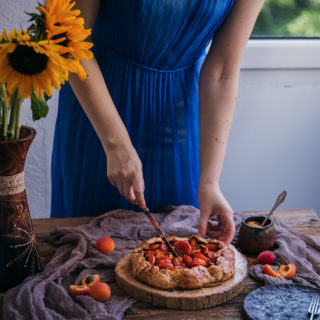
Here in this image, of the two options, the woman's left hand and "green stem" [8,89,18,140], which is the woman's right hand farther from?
"green stem" [8,89,18,140]

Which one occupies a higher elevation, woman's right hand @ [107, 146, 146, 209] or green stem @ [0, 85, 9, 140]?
green stem @ [0, 85, 9, 140]

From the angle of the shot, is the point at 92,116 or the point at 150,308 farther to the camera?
the point at 92,116

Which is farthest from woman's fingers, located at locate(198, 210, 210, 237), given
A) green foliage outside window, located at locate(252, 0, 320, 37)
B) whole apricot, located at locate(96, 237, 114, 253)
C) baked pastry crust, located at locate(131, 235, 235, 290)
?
green foliage outside window, located at locate(252, 0, 320, 37)

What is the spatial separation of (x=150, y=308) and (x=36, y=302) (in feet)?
0.80

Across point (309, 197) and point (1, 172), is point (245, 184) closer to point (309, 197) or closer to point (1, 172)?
point (309, 197)

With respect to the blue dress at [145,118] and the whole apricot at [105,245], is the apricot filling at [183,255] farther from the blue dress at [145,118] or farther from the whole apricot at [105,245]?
the blue dress at [145,118]

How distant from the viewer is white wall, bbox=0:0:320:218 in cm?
248

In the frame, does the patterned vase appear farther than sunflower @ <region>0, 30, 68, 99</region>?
Yes

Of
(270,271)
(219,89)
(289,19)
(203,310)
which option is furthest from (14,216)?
(289,19)

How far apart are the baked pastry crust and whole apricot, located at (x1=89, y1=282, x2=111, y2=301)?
0.08 m

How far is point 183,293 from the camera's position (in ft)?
3.64

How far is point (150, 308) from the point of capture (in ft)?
3.61

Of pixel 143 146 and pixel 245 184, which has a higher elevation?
pixel 143 146

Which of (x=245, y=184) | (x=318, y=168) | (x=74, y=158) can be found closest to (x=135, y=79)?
(x=74, y=158)
